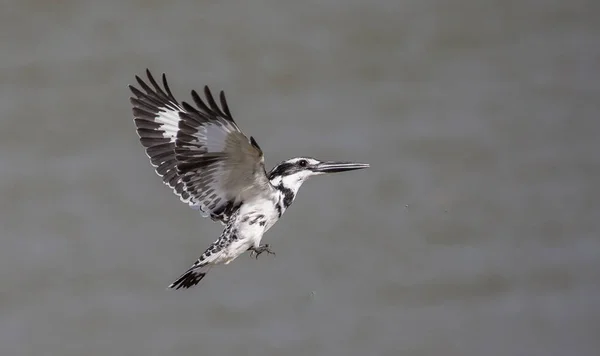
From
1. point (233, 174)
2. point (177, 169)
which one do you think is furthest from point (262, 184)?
point (177, 169)

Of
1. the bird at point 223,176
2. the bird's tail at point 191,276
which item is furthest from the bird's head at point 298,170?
the bird's tail at point 191,276

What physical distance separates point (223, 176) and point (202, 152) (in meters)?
0.11

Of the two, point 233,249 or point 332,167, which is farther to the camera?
point 332,167

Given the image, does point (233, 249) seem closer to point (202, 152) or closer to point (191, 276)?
point (191, 276)

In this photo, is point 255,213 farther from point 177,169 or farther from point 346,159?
point 346,159

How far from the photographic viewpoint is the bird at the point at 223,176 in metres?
3.38

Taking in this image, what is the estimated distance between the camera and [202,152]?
3.46 m

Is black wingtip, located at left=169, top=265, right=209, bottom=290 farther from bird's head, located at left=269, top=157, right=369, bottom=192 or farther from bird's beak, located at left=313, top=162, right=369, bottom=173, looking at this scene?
bird's beak, located at left=313, top=162, right=369, bottom=173

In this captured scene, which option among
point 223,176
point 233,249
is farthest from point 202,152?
point 233,249

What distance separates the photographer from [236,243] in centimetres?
346

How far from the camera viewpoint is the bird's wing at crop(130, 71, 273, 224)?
3355 mm

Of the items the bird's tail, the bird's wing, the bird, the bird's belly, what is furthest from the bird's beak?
the bird's tail

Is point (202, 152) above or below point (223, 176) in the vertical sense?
above

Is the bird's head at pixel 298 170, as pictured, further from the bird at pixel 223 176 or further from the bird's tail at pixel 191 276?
the bird's tail at pixel 191 276
